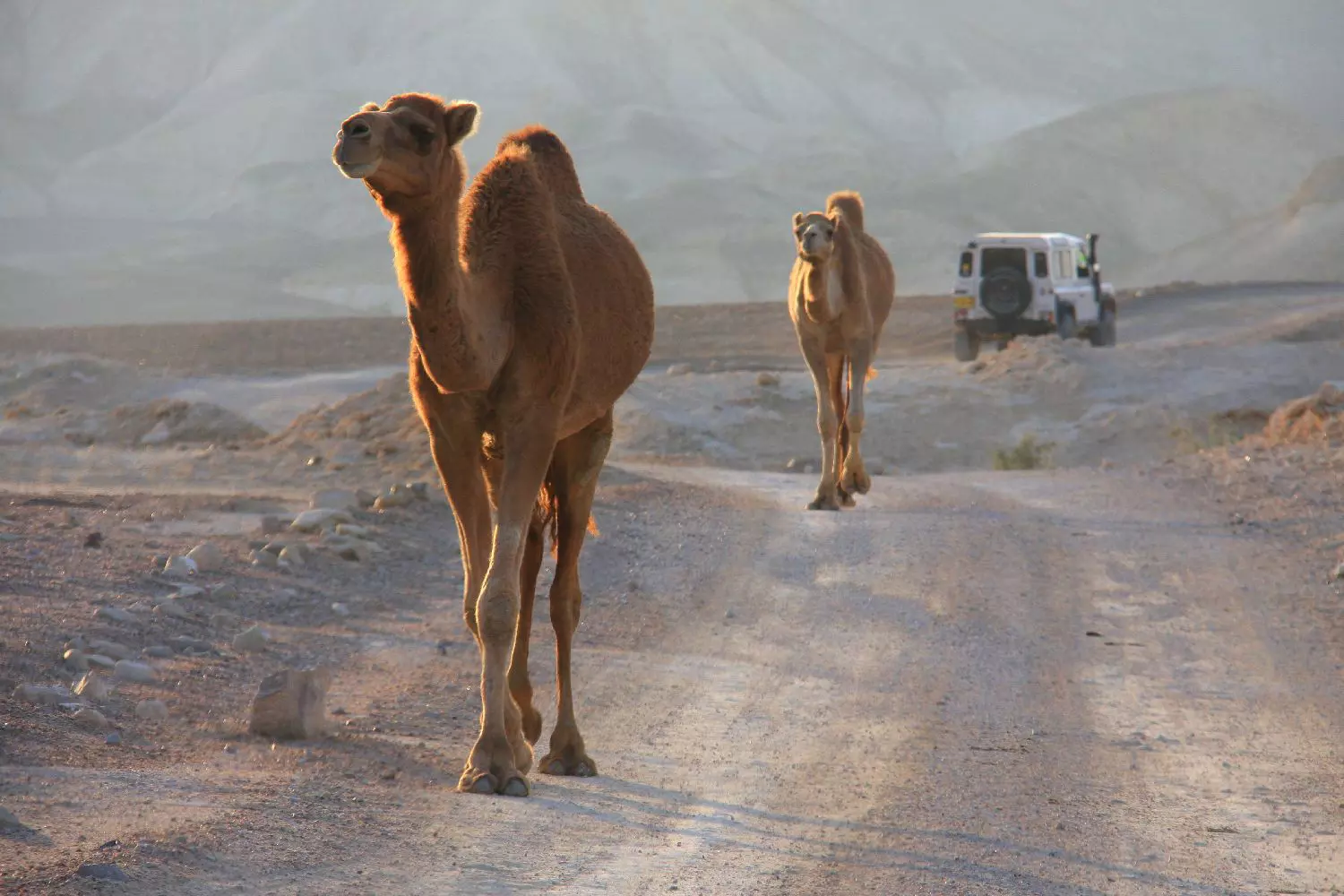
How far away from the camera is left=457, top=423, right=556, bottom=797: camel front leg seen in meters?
6.89

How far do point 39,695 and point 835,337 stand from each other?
1014 cm

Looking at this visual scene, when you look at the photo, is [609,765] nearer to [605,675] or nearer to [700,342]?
[605,675]

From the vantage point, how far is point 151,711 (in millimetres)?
8008

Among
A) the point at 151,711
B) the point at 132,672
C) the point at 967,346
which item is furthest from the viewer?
the point at 967,346

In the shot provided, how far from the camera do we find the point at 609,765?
776cm

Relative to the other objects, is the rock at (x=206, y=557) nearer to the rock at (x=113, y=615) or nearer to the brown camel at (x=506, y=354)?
the rock at (x=113, y=615)

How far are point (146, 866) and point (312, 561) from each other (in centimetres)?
685

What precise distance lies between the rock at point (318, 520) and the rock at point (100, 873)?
25.8 ft

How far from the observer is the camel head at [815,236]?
51.5ft

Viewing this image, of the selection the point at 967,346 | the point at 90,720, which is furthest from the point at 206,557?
the point at 967,346

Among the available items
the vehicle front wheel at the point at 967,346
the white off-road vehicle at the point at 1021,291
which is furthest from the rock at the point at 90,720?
the vehicle front wheel at the point at 967,346

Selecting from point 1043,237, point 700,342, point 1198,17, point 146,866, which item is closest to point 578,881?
point 146,866

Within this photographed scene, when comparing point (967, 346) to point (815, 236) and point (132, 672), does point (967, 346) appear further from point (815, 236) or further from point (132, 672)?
point (132, 672)

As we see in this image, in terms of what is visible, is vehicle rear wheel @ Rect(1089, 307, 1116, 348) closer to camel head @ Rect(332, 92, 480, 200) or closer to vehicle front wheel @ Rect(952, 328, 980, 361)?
vehicle front wheel @ Rect(952, 328, 980, 361)
